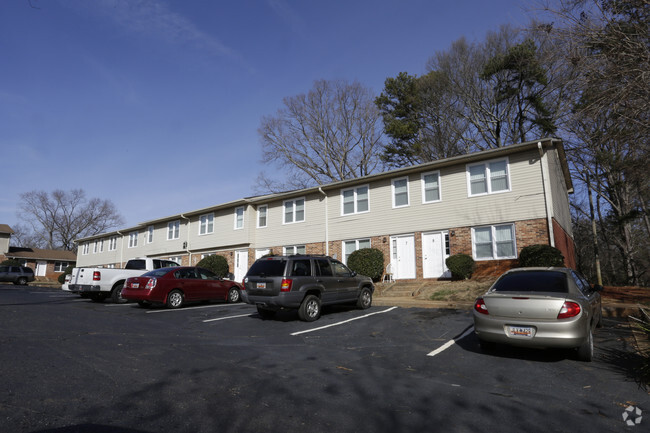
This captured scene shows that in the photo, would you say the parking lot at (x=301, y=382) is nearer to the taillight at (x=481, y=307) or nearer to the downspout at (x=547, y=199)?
the taillight at (x=481, y=307)

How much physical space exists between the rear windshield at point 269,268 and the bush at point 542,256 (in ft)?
30.1

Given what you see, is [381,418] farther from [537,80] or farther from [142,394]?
[537,80]

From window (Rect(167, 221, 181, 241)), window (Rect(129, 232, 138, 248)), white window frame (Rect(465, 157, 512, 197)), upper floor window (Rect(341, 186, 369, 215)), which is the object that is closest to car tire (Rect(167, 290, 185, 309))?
upper floor window (Rect(341, 186, 369, 215))

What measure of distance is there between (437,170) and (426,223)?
8.47 ft

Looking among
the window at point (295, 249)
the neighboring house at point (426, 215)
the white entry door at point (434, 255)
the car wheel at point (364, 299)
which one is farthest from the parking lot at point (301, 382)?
the window at point (295, 249)

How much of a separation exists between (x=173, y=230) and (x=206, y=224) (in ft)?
15.1

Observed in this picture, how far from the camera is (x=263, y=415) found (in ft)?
12.1

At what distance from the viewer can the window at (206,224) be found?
2771cm

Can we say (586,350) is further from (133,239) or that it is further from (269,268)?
(133,239)

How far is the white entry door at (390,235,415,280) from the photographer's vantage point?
18.0 m

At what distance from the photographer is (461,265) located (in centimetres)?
1545

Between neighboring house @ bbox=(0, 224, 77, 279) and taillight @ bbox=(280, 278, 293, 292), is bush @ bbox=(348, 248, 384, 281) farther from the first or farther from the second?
neighboring house @ bbox=(0, 224, 77, 279)

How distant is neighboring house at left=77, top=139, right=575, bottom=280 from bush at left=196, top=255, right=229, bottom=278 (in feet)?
2.30

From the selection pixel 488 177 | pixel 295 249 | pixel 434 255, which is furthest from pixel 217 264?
pixel 488 177
